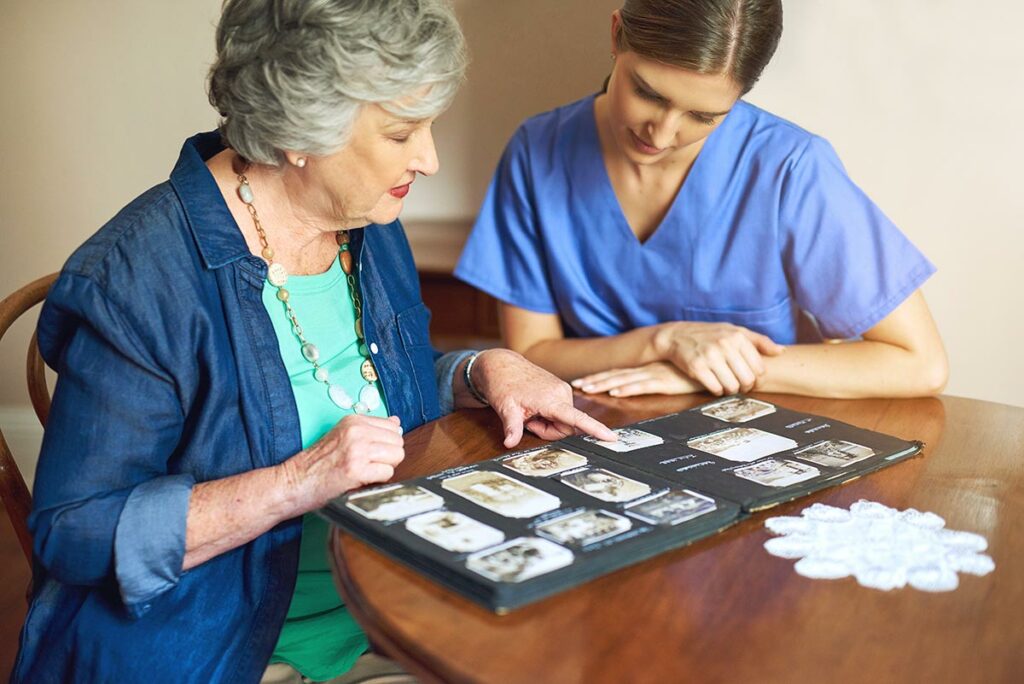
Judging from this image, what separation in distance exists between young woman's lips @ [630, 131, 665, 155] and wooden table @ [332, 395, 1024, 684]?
2.35ft

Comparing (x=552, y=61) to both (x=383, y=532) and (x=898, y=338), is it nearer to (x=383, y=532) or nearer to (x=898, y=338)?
(x=898, y=338)

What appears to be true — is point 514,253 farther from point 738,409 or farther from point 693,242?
point 738,409

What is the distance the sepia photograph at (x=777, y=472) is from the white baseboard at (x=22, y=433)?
254cm

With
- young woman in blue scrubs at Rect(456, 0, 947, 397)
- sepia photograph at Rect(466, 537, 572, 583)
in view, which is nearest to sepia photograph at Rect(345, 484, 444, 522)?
sepia photograph at Rect(466, 537, 572, 583)

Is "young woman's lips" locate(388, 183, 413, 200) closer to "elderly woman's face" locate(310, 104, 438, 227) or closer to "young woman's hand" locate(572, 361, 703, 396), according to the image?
"elderly woman's face" locate(310, 104, 438, 227)

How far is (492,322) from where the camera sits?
2.48m

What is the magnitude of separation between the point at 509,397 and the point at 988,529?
A: 2.04ft

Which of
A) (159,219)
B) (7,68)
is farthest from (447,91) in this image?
(7,68)

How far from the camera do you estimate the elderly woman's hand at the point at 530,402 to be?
1.35 metres

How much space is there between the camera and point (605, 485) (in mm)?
1137

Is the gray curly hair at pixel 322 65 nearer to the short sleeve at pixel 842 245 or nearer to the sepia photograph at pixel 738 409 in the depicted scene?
the sepia photograph at pixel 738 409

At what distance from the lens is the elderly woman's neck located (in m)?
1.36

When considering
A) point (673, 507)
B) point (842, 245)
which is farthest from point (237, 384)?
point (842, 245)

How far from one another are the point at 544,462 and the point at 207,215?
0.53m
